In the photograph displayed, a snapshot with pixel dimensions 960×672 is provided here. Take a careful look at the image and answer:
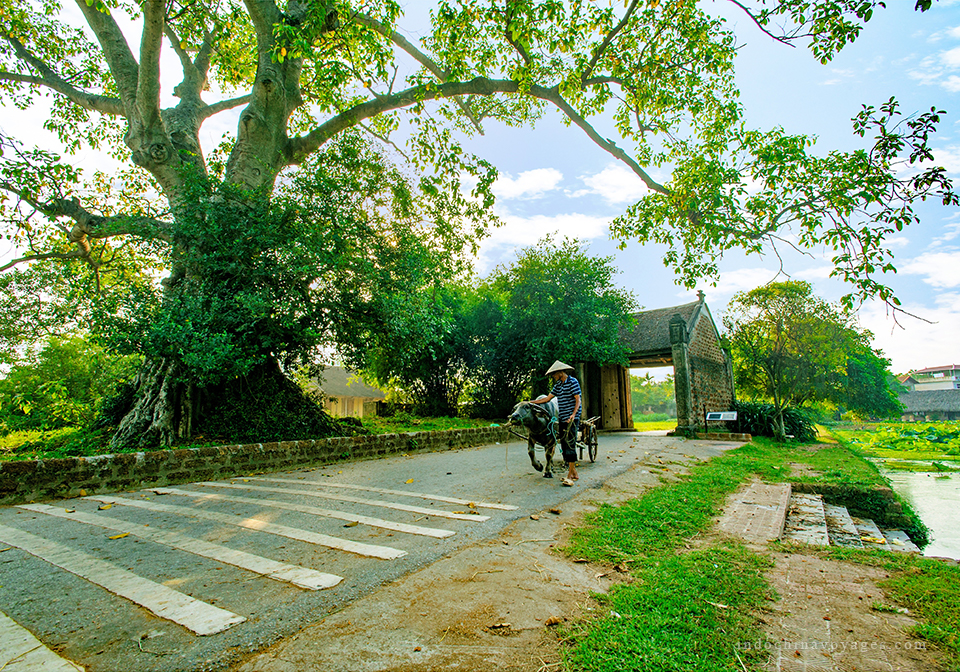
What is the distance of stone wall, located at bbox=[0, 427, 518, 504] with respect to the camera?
18.5ft

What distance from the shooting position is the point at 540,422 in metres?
6.98

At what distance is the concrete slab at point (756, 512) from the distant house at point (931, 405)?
188 ft

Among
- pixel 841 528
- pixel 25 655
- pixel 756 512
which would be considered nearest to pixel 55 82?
pixel 25 655

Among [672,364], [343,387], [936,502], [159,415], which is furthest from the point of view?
[343,387]

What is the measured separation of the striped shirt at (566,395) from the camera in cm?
701

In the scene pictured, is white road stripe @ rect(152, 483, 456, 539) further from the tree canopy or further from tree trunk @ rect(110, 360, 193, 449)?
the tree canopy

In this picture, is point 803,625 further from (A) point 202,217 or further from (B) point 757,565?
(A) point 202,217

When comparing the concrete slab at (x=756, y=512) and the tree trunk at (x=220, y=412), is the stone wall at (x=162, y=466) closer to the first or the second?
the tree trunk at (x=220, y=412)

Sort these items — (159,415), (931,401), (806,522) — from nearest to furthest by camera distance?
(806,522), (159,415), (931,401)

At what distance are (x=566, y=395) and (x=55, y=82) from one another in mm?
13165

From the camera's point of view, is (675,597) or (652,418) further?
(652,418)

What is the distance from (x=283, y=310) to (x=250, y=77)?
9069 mm

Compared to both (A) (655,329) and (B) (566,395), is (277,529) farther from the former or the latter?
(A) (655,329)

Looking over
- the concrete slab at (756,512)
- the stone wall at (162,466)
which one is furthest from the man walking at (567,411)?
the stone wall at (162,466)
